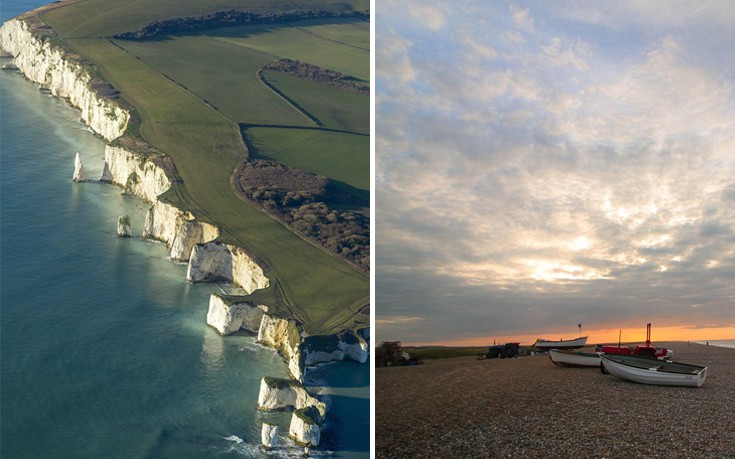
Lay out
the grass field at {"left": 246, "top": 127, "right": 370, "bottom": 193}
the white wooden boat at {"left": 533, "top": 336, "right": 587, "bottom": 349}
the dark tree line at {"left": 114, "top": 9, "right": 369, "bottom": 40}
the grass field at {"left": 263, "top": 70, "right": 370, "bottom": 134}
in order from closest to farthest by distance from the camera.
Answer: the white wooden boat at {"left": 533, "top": 336, "right": 587, "bottom": 349} → the grass field at {"left": 246, "top": 127, "right": 370, "bottom": 193} → the grass field at {"left": 263, "top": 70, "right": 370, "bottom": 134} → the dark tree line at {"left": 114, "top": 9, "right": 369, "bottom": 40}

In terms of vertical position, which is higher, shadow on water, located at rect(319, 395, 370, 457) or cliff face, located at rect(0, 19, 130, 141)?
cliff face, located at rect(0, 19, 130, 141)

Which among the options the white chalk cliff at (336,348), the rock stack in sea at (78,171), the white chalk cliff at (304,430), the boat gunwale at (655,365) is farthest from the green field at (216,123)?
the boat gunwale at (655,365)

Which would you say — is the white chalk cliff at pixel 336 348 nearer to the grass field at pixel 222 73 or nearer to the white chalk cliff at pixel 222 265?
the white chalk cliff at pixel 222 265

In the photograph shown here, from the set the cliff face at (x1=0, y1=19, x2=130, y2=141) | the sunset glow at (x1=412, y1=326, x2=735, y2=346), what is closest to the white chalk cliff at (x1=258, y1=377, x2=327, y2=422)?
the sunset glow at (x1=412, y1=326, x2=735, y2=346)

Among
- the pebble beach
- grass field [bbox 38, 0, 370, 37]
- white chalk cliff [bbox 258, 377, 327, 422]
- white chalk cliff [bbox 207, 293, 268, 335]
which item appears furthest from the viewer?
grass field [bbox 38, 0, 370, 37]

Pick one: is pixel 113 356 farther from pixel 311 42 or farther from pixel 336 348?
pixel 311 42

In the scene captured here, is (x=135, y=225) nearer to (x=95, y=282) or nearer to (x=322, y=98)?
(x=95, y=282)

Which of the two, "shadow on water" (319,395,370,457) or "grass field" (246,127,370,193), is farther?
"grass field" (246,127,370,193)

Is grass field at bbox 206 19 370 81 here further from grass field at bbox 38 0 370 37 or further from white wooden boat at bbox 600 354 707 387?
white wooden boat at bbox 600 354 707 387
